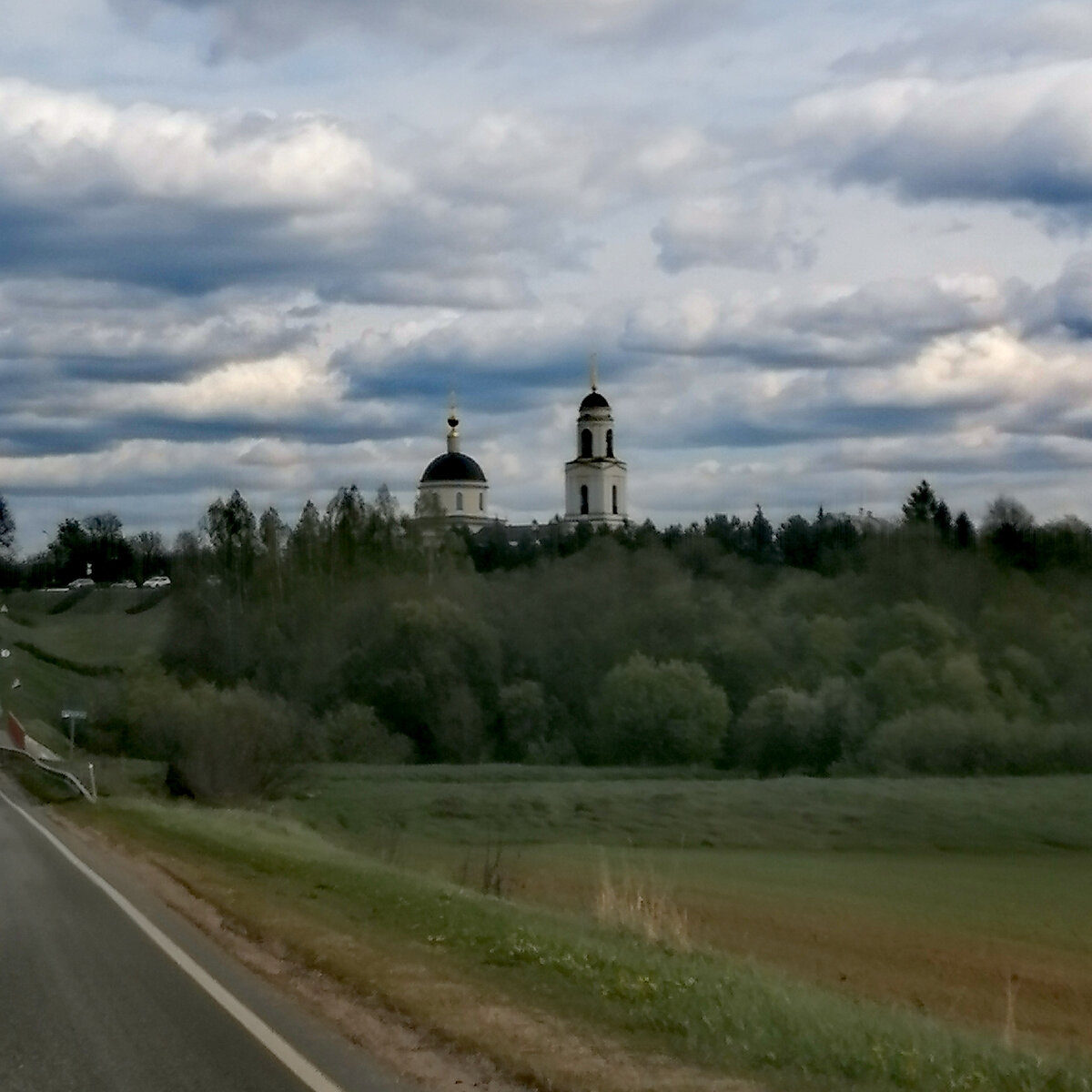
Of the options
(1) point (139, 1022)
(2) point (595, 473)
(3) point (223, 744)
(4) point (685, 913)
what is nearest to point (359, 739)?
(3) point (223, 744)

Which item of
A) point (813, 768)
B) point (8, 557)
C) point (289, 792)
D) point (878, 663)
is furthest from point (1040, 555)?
point (8, 557)

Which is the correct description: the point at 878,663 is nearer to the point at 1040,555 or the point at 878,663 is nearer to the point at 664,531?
the point at 1040,555

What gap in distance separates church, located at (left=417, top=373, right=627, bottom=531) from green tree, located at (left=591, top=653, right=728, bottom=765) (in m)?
87.4

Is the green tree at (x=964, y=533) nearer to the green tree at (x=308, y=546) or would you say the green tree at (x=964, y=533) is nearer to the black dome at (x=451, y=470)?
the green tree at (x=308, y=546)

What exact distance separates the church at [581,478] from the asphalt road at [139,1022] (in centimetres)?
15379

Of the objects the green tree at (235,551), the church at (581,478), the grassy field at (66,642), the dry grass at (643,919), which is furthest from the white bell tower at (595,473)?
the dry grass at (643,919)

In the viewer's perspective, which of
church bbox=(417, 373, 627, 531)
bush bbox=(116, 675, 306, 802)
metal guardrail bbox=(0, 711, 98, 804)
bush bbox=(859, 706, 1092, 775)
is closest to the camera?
metal guardrail bbox=(0, 711, 98, 804)

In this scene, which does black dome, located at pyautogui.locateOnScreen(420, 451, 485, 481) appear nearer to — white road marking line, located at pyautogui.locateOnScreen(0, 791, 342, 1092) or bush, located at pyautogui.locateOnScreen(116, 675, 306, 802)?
bush, located at pyautogui.locateOnScreen(116, 675, 306, 802)

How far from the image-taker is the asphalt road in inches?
406

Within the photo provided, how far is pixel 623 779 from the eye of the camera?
72312 mm

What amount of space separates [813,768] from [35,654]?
5610 centimetres

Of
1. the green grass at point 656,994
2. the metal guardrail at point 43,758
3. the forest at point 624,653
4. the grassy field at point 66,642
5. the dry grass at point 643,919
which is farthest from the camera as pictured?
the grassy field at point 66,642

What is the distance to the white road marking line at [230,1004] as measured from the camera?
10305mm

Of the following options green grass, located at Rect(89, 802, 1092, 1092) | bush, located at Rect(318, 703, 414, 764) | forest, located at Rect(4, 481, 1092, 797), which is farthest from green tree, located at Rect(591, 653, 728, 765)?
green grass, located at Rect(89, 802, 1092, 1092)
